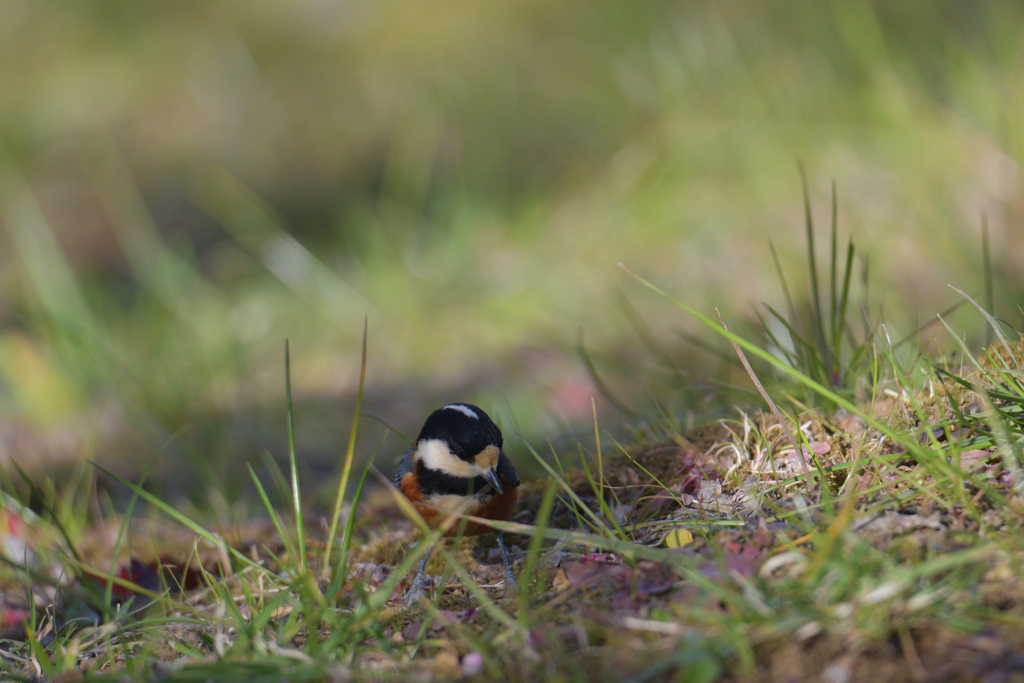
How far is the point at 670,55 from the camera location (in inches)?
253

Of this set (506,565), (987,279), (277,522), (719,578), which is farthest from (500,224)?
(719,578)

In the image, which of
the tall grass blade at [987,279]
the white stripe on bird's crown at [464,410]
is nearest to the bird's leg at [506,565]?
the white stripe on bird's crown at [464,410]

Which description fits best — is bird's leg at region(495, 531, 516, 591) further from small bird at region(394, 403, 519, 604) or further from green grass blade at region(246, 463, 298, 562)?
green grass blade at region(246, 463, 298, 562)

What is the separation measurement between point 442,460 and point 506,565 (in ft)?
1.53

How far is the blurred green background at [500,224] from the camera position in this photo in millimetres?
4684

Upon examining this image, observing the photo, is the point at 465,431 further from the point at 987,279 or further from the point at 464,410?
the point at 987,279

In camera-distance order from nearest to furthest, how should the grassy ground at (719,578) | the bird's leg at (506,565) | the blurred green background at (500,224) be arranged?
1. the grassy ground at (719,578)
2. the bird's leg at (506,565)
3. the blurred green background at (500,224)

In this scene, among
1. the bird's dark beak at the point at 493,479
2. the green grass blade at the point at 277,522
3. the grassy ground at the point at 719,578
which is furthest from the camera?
the bird's dark beak at the point at 493,479

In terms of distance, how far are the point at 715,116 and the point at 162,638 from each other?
5.62 m

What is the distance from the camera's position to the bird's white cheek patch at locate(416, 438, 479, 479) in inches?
97.3

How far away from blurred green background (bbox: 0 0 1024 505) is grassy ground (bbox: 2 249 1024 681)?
2.09 feet

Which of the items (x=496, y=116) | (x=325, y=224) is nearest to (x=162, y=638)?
(x=325, y=224)

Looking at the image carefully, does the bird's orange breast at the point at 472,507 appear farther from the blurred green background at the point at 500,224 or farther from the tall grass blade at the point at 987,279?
the tall grass blade at the point at 987,279

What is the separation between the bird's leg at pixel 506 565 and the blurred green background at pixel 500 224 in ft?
1.40
